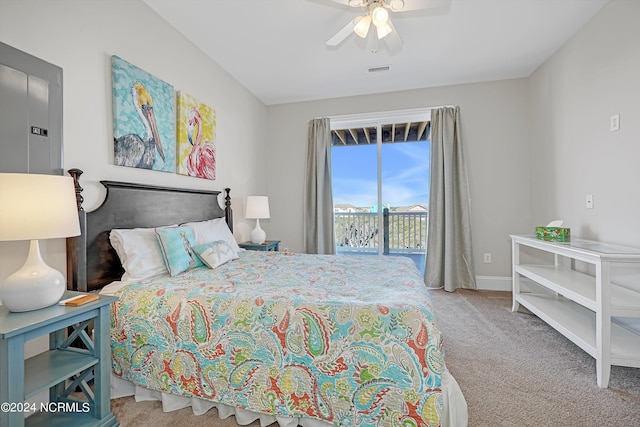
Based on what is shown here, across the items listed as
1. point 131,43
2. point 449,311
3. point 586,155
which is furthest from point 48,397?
point 586,155

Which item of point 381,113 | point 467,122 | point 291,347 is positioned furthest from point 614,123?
point 291,347

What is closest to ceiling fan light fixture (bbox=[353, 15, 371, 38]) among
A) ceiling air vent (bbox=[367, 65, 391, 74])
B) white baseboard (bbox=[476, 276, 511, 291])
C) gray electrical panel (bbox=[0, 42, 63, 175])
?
ceiling air vent (bbox=[367, 65, 391, 74])

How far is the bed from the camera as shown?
1191 millimetres

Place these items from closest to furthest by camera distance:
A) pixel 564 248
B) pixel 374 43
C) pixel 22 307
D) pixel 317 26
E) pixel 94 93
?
pixel 22 307 → pixel 94 93 → pixel 564 248 → pixel 317 26 → pixel 374 43

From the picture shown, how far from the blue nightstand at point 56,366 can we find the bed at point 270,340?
0.17m

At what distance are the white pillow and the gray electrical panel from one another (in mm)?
981

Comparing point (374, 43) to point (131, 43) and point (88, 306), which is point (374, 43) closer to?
point (131, 43)

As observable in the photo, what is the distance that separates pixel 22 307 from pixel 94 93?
142 cm

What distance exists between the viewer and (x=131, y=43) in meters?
2.12

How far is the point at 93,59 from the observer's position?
1.85 meters

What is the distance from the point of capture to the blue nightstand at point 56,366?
1.02 meters

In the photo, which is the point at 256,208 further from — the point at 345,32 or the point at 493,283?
the point at 493,283

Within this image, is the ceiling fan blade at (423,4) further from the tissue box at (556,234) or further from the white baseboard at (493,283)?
the white baseboard at (493,283)

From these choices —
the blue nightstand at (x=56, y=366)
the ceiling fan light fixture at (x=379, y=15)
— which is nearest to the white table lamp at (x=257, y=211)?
the blue nightstand at (x=56, y=366)
